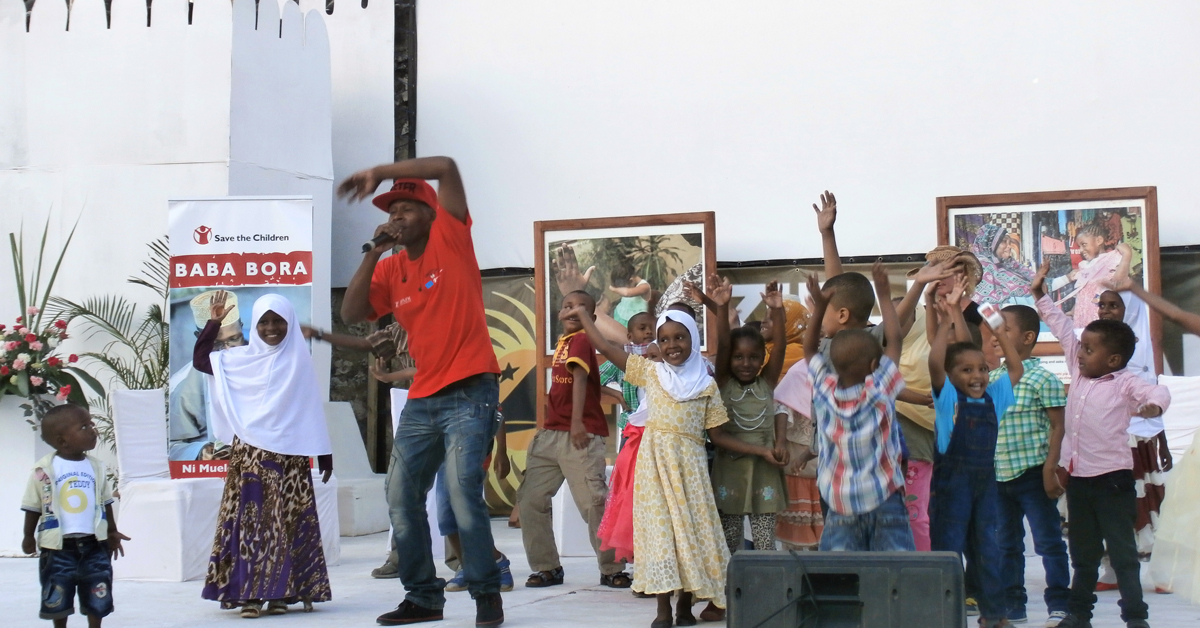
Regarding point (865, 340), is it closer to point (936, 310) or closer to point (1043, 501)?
point (936, 310)

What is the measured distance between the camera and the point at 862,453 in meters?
4.36

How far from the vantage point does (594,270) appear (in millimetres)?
8633

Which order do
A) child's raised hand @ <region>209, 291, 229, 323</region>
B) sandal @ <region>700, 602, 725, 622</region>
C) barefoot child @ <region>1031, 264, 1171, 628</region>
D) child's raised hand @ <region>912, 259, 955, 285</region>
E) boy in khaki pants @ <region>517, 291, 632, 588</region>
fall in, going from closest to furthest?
1. barefoot child @ <region>1031, 264, 1171, 628</region>
2. child's raised hand @ <region>912, 259, 955, 285</region>
3. sandal @ <region>700, 602, 725, 622</region>
4. child's raised hand @ <region>209, 291, 229, 323</region>
5. boy in khaki pants @ <region>517, 291, 632, 588</region>

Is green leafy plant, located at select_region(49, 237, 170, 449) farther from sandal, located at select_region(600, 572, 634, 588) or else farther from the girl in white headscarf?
the girl in white headscarf

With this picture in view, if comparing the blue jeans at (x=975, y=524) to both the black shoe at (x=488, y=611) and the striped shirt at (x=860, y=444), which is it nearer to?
the striped shirt at (x=860, y=444)

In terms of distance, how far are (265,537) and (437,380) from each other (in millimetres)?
1197

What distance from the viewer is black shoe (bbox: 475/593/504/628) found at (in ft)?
15.9

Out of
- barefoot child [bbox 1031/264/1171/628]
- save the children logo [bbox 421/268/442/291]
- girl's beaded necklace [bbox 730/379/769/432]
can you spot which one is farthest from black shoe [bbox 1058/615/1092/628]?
save the children logo [bbox 421/268/442/291]

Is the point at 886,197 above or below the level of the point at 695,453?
above

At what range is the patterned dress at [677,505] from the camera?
15.9ft

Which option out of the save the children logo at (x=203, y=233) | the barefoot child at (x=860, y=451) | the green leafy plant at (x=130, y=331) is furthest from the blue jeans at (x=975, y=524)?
the green leafy plant at (x=130, y=331)

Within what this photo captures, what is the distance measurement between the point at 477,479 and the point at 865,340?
1611 mm

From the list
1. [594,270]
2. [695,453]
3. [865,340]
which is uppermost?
[594,270]

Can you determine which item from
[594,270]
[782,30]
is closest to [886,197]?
[782,30]
